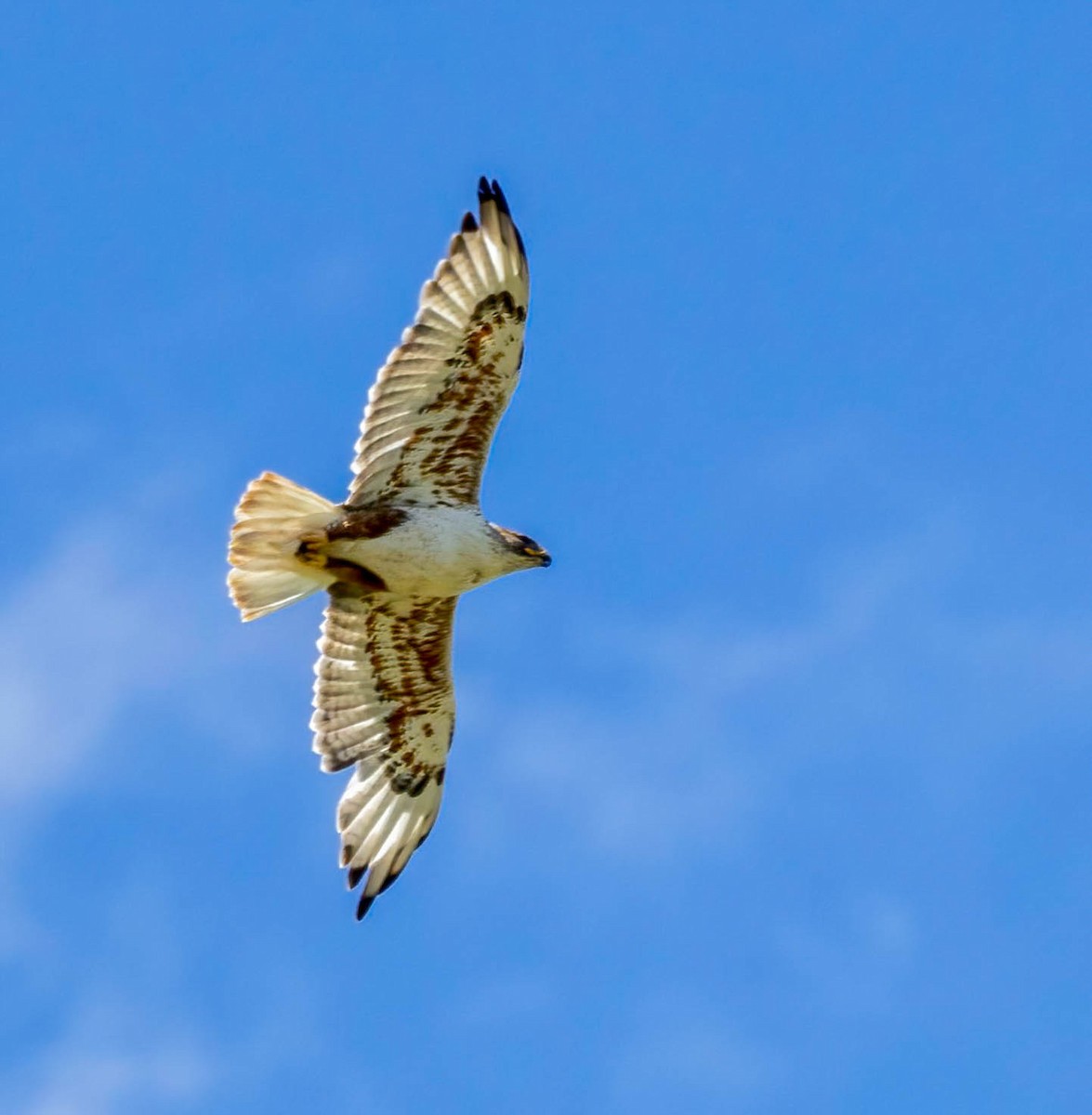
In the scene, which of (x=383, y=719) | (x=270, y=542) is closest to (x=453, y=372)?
(x=270, y=542)

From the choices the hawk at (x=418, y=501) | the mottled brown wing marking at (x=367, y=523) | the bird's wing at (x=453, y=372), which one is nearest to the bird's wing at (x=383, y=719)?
the hawk at (x=418, y=501)

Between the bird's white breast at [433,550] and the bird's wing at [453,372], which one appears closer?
the bird's wing at [453,372]

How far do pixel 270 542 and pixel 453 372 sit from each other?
1423mm

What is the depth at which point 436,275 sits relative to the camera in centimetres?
1266

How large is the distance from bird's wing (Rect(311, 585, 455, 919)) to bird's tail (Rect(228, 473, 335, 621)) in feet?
1.18

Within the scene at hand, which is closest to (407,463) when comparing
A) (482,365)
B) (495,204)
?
(482,365)

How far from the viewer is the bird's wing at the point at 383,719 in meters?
13.5

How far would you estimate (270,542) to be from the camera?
13.0m

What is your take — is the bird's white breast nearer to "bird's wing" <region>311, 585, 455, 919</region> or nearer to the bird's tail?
the bird's tail

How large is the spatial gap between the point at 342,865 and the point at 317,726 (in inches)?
32.7

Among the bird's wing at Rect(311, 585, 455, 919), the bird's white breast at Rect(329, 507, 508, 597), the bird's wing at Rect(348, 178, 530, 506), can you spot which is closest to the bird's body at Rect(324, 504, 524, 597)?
the bird's white breast at Rect(329, 507, 508, 597)

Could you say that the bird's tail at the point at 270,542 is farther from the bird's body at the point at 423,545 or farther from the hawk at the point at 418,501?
the bird's body at the point at 423,545

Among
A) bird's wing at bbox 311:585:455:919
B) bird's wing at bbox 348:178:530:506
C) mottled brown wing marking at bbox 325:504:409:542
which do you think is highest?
bird's wing at bbox 348:178:530:506

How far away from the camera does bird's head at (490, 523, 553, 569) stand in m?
13.0
